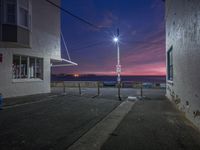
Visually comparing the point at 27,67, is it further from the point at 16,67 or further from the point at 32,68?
the point at 16,67

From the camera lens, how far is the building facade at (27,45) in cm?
1229

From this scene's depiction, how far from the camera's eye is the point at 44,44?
17312 millimetres

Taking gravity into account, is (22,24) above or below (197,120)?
above

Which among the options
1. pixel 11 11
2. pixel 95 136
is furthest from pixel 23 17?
pixel 95 136

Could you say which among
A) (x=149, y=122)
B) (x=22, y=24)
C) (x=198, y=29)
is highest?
(x=22, y=24)

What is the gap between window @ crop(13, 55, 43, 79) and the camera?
48.3ft

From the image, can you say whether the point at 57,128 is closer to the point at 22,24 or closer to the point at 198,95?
the point at 198,95

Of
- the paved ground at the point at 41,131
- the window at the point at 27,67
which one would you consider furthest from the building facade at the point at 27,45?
the paved ground at the point at 41,131

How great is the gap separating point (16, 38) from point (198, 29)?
11.2m

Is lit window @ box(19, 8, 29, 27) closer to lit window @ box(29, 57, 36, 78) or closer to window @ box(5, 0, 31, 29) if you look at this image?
window @ box(5, 0, 31, 29)

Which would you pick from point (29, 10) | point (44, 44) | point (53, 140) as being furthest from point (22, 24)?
point (53, 140)

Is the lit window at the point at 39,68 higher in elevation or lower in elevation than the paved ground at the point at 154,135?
higher

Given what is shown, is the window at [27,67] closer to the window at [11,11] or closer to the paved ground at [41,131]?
the window at [11,11]

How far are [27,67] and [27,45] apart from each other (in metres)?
3.04
